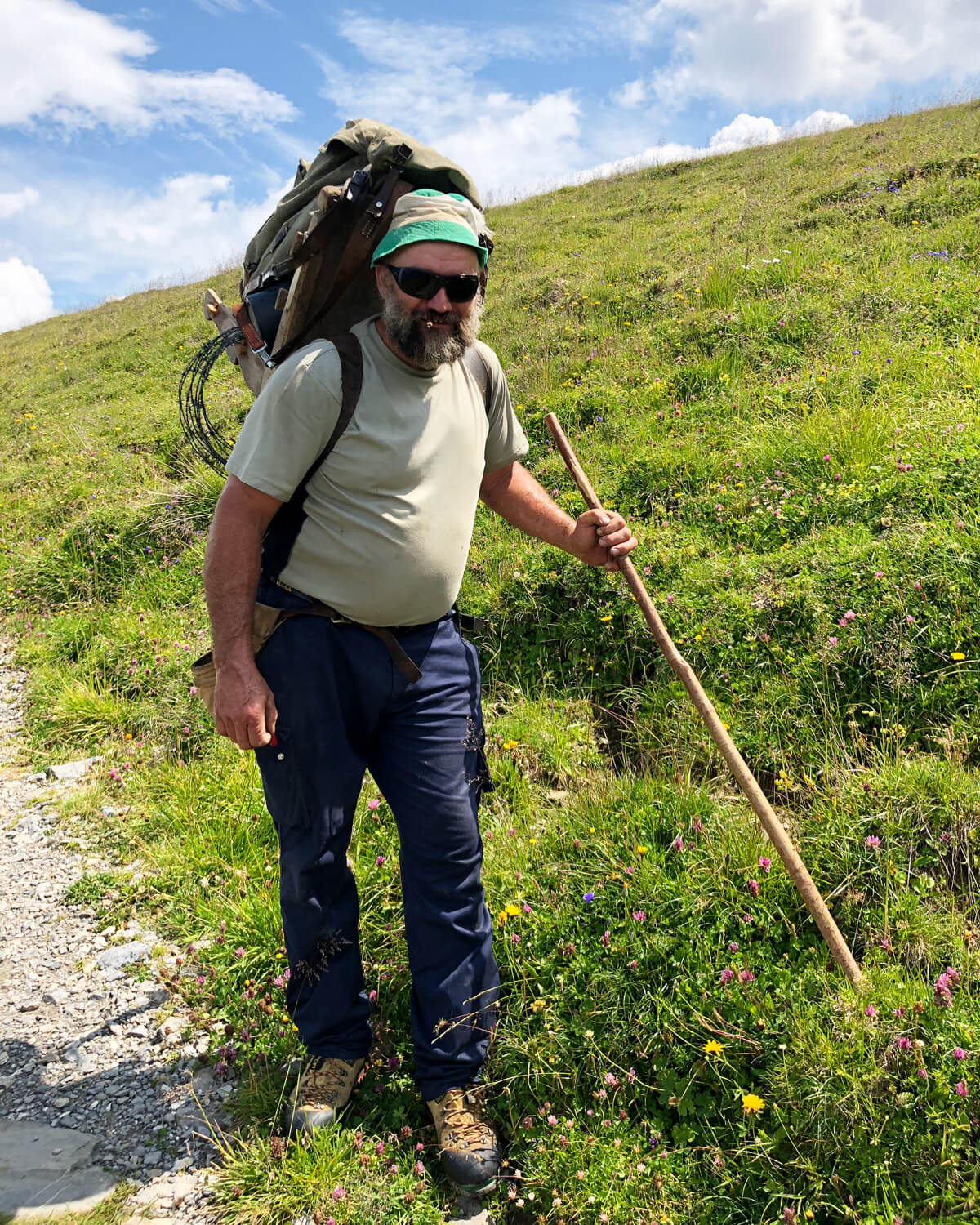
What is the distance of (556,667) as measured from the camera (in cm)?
478

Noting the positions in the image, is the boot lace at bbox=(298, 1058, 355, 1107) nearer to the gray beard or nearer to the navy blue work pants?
the navy blue work pants

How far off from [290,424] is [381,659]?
32.1 inches

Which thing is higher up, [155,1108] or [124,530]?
[124,530]

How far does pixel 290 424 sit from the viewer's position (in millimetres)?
2492

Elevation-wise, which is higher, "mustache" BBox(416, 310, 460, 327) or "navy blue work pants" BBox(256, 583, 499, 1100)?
"mustache" BBox(416, 310, 460, 327)

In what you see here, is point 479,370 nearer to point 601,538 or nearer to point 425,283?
point 425,283

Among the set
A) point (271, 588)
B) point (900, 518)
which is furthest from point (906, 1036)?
point (900, 518)

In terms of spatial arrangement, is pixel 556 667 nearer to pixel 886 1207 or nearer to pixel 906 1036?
pixel 906 1036

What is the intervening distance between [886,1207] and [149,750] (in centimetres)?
442

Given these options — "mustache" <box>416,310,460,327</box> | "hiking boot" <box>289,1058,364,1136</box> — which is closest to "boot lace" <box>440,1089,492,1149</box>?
"hiking boot" <box>289,1058,364,1136</box>

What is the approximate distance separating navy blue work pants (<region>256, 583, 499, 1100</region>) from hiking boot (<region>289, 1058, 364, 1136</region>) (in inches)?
2.1

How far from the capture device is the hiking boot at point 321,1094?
2.76 m

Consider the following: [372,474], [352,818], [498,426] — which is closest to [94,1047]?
[352,818]

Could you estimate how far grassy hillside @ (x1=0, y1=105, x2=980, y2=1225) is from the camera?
2484 mm
